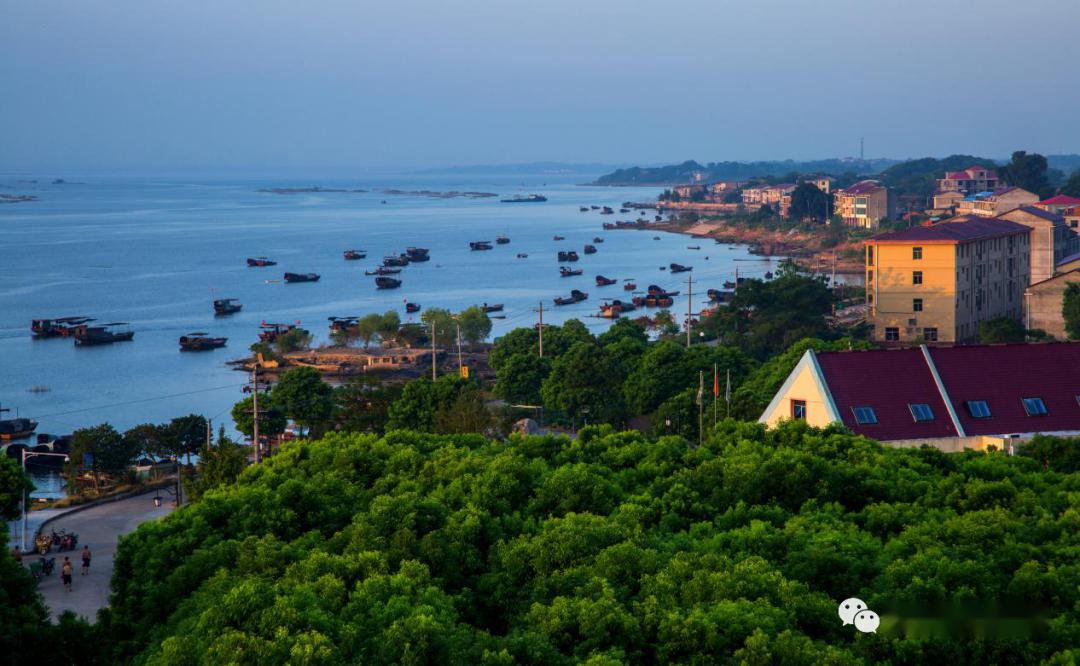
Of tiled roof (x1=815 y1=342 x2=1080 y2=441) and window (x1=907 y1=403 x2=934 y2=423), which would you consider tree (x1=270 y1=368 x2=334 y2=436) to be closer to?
tiled roof (x1=815 y1=342 x2=1080 y2=441)

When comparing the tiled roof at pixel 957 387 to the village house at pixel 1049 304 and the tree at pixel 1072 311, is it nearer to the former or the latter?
the tree at pixel 1072 311

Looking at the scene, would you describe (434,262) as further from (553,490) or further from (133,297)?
(553,490)

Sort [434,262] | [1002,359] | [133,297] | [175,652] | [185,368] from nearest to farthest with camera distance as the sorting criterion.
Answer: [175,652] → [1002,359] → [185,368] → [133,297] → [434,262]

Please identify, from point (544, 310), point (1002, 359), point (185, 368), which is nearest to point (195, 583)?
point (1002, 359)

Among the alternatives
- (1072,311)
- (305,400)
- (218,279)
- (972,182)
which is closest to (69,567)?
(305,400)

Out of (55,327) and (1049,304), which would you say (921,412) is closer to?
(1049,304)

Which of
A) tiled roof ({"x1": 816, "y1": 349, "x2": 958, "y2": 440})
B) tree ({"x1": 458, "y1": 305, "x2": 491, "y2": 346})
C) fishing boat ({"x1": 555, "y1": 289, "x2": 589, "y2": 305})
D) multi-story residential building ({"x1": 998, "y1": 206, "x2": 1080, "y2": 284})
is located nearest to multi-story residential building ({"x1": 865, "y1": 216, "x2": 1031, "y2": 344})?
multi-story residential building ({"x1": 998, "y1": 206, "x2": 1080, "y2": 284})
